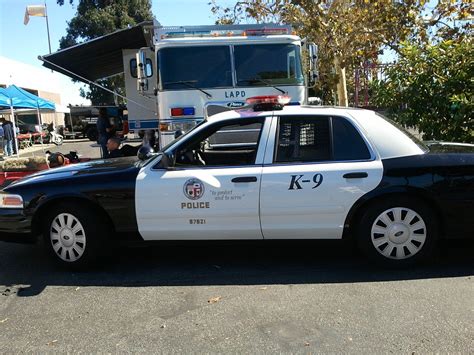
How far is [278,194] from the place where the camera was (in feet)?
14.8

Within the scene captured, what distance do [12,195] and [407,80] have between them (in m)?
6.42

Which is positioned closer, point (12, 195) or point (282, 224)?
point (282, 224)

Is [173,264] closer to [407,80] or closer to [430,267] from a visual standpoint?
[430,267]

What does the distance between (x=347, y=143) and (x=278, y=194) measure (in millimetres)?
822

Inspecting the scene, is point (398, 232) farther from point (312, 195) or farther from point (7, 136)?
point (7, 136)

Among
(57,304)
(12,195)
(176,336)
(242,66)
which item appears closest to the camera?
(176,336)

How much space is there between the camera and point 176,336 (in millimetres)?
3510

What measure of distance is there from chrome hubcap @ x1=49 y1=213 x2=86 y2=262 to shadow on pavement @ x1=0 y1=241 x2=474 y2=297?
206 mm

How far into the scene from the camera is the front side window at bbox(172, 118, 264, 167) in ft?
15.7

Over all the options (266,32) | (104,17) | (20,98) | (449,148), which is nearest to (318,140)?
(449,148)

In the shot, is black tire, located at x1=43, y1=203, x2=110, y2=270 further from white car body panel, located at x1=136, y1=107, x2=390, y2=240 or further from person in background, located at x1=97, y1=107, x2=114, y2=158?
person in background, located at x1=97, y1=107, x2=114, y2=158

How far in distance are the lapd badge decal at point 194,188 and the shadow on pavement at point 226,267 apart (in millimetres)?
502

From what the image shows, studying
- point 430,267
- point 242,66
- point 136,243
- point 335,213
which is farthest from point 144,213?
point 242,66

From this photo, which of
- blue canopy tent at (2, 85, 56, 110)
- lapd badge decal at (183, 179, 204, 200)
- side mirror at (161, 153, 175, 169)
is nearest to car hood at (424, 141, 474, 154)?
lapd badge decal at (183, 179, 204, 200)
